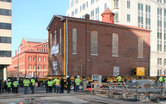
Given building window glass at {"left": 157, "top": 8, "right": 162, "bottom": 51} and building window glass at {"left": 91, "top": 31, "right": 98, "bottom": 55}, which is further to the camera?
building window glass at {"left": 157, "top": 8, "right": 162, "bottom": 51}

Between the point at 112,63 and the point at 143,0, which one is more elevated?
the point at 143,0

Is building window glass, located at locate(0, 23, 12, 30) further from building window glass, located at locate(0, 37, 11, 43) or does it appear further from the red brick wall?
the red brick wall

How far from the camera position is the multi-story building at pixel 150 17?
7612 cm

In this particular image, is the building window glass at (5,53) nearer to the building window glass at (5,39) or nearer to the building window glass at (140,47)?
the building window glass at (5,39)

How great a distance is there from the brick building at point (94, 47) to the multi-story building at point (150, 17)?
2311 cm

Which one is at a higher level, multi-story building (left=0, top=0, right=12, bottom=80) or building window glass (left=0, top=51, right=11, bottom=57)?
multi-story building (left=0, top=0, right=12, bottom=80)

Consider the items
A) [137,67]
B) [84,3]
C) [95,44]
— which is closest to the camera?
[95,44]

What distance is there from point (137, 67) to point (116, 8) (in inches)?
1211

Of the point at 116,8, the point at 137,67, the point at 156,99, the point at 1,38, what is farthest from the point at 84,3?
the point at 156,99

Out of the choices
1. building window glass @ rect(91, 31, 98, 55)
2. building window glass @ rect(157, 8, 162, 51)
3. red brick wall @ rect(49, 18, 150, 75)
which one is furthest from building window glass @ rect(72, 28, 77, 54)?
building window glass @ rect(157, 8, 162, 51)

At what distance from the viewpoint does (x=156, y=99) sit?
1942 cm

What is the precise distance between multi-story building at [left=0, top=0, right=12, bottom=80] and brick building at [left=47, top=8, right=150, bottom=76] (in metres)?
12.1

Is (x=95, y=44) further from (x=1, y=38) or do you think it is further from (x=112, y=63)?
(x=1, y=38)

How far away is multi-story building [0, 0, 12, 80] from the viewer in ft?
192
